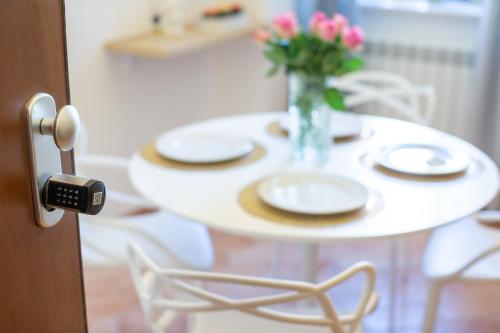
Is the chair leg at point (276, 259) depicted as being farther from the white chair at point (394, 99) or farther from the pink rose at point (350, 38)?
the pink rose at point (350, 38)

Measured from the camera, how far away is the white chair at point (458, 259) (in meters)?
1.89

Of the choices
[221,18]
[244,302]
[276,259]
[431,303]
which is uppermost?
[221,18]

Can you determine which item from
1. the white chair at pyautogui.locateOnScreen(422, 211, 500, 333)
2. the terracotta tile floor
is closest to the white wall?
the terracotta tile floor

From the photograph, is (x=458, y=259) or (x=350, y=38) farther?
(x=458, y=259)

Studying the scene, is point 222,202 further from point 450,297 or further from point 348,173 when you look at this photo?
point 450,297

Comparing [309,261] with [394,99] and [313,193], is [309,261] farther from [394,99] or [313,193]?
[394,99]

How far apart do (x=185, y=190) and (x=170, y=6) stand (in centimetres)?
144

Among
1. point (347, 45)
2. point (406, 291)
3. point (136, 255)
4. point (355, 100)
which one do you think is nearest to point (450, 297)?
point (406, 291)

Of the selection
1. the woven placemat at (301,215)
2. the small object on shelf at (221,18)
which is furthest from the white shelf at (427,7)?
the woven placemat at (301,215)

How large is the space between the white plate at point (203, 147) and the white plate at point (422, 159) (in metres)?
0.39

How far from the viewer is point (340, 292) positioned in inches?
105

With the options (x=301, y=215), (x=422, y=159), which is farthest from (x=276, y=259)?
(x=301, y=215)

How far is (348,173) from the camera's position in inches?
74.3

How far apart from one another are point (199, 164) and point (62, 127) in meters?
1.20
